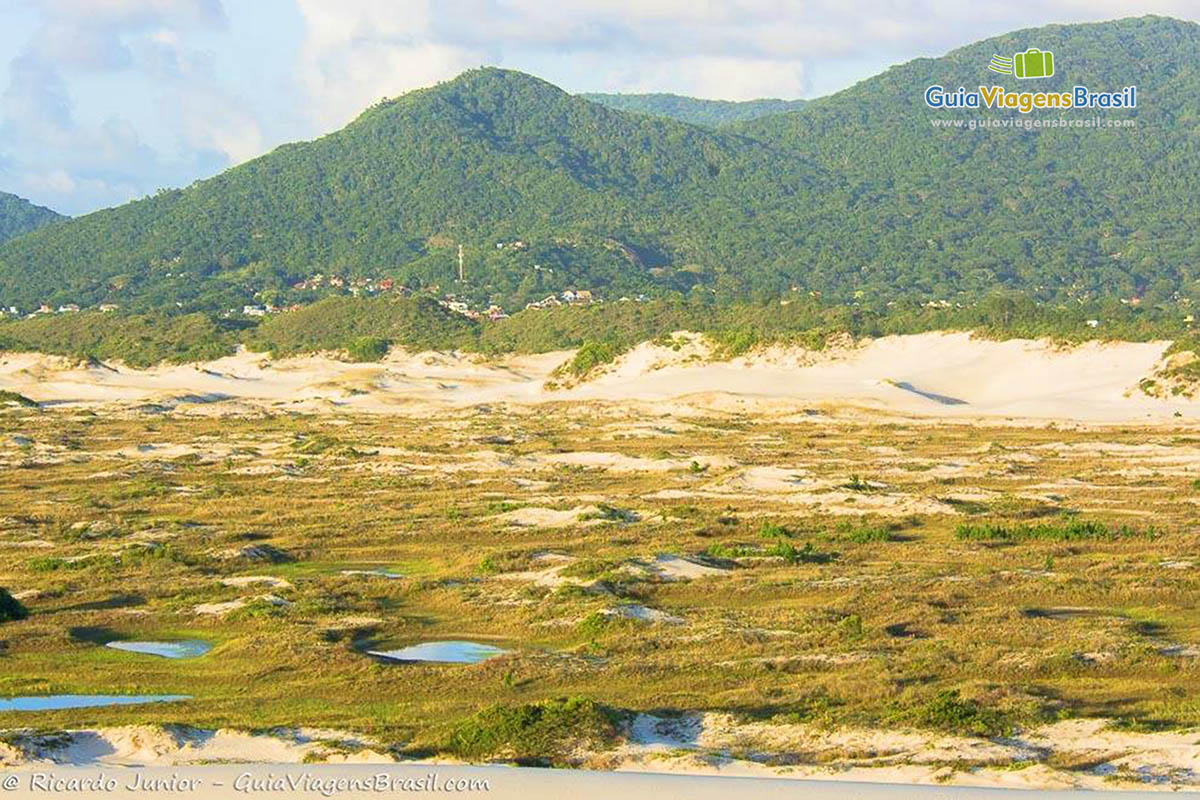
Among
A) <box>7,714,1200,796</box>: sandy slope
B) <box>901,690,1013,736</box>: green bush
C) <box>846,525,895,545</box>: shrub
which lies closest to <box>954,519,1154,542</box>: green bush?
<box>846,525,895,545</box>: shrub

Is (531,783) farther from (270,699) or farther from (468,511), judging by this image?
(468,511)

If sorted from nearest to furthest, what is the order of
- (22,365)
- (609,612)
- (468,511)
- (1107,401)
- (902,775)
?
1. (902,775)
2. (609,612)
3. (468,511)
4. (1107,401)
5. (22,365)

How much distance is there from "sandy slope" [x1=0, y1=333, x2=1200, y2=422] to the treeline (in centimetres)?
290

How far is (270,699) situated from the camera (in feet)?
91.2

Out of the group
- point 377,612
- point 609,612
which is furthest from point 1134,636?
point 377,612

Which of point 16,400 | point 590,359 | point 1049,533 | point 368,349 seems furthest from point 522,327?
point 1049,533

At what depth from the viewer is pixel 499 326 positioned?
158 m

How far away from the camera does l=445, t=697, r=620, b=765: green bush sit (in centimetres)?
2292

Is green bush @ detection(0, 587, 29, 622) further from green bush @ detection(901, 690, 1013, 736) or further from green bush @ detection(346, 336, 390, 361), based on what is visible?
green bush @ detection(346, 336, 390, 361)

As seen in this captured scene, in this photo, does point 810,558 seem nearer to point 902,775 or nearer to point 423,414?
point 902,775

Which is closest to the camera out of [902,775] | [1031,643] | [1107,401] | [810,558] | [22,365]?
[902,775]

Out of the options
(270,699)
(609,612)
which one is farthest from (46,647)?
(609,612)

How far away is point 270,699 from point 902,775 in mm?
10377

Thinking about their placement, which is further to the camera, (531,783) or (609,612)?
(609,612)
